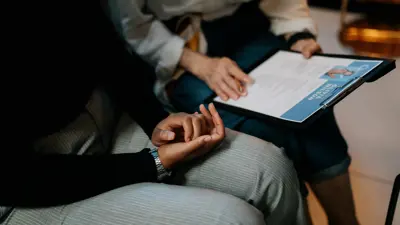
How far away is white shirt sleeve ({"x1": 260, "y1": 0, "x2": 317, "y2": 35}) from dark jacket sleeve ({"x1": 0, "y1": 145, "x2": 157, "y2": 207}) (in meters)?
0.55

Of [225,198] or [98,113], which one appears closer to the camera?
[225,198]

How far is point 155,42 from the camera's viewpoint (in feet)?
3.43

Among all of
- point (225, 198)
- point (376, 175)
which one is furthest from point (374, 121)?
point (225, 198)

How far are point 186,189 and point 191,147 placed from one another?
0.08 metres

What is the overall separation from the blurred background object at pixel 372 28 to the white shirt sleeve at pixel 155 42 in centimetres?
108

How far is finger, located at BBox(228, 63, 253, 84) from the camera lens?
975 mm

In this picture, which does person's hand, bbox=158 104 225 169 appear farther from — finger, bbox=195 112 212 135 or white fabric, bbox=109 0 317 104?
white fabric, bbox=109 0 317 104

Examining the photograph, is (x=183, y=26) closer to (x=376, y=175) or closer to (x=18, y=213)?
(x=18, y=213)

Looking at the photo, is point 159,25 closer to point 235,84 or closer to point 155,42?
point 155,42

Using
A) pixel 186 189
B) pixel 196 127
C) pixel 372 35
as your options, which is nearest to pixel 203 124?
pixel 196 127

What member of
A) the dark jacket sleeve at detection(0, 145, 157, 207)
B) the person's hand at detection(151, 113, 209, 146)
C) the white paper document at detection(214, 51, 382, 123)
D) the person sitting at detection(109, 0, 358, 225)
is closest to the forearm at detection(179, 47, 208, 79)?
the person sitting at detection(109, 0, 358, 225)

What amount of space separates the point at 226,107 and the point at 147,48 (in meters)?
0.26

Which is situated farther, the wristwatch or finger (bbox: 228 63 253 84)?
finger (bbox: 228 63 253 84)

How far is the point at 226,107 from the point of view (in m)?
0.94
